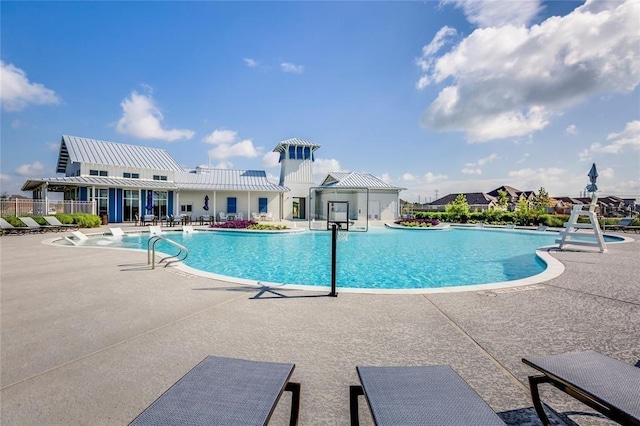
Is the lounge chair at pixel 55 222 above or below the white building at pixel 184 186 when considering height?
below

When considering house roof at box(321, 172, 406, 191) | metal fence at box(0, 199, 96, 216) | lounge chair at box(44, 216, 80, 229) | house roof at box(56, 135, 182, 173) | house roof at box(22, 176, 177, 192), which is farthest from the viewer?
house roof at box(321, 172, 406, 191)

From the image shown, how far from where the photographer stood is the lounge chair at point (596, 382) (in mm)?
1571

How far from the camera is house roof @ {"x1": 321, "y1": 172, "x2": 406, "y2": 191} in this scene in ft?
97.8

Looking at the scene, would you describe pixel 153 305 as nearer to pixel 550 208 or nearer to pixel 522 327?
pixel 522 327

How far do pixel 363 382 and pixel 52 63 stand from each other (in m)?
25.3

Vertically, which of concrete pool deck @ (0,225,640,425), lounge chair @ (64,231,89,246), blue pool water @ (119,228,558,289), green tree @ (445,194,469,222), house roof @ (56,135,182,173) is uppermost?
house roof @ (56,135,182,173)

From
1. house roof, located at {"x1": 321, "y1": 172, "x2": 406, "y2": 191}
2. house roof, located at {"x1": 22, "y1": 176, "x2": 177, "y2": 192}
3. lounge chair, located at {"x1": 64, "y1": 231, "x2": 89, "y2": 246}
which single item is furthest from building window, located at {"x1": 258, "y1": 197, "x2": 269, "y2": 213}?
lounge chair, located at {"x1": 64, "y1": 231, "x2": 89, "y2": 246}

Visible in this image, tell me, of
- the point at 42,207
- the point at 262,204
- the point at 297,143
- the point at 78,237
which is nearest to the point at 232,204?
the point at 262,204

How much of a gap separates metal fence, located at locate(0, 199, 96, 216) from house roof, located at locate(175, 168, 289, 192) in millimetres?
6801

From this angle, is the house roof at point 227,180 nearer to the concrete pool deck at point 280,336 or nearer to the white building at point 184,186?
the white building at point 184,186

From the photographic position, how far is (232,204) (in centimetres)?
2820

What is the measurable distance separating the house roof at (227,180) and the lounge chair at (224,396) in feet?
83.8

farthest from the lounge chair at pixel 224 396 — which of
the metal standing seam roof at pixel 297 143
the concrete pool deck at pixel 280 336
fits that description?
the metal standing seam roof at pixel 297 143

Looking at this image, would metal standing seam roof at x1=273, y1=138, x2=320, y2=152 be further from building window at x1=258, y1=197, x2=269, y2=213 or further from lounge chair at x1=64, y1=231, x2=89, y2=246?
lounge chair at x1=64, y1=231, x2=89, y2=246
